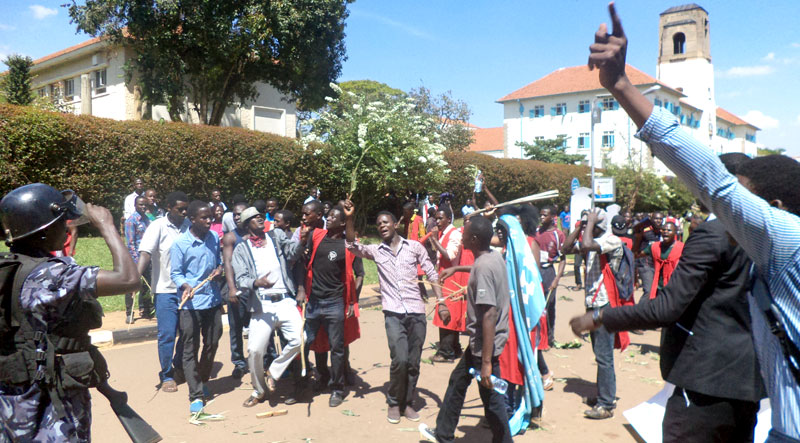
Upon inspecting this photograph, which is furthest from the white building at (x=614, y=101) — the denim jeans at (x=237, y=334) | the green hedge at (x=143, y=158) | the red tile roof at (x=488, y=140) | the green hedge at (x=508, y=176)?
the denim jeans at (x=237, y=334)

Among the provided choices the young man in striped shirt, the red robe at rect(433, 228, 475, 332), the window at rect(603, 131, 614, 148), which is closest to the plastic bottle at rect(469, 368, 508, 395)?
the young man in striped shirt

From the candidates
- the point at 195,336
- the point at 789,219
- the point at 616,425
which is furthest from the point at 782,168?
the point at 195,336

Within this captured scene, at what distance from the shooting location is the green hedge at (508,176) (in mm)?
24812

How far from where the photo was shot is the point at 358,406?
598 centimetres

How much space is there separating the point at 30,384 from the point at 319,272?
3.64 metres

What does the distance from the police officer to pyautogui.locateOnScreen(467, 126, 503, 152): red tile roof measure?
67.1m

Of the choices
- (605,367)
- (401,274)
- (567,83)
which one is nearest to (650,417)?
(605,367)

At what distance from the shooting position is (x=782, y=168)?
6.41 ft

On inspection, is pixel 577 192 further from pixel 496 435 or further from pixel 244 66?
pixel 244 66

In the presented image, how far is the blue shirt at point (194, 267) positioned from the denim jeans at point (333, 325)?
1039 mm

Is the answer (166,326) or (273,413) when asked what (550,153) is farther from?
(273,413)

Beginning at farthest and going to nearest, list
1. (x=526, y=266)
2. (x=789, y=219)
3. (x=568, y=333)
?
1. (x=568, y=333)
2. (x=526, y=266)
3. (x=789, y=219)

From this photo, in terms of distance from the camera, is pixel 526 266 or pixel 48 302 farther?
pixel 526 266

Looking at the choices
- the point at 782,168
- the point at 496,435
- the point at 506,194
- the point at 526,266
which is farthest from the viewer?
the point at 506,194
